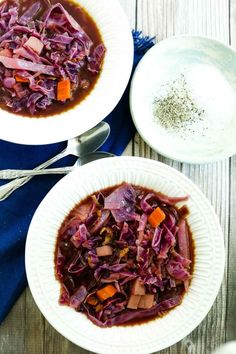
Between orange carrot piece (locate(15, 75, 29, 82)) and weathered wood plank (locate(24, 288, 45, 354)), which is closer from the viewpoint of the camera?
orange carrot piece (locate(15, 75, 29, 82))

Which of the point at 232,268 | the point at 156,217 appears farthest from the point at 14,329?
the point at 232,268

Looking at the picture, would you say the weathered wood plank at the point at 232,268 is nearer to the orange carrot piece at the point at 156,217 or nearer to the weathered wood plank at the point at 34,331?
the orange carrot piece at the point at 156,217

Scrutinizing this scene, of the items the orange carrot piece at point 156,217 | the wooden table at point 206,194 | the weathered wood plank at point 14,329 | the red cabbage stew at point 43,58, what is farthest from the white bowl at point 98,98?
the weathered wood plank at point 14,329

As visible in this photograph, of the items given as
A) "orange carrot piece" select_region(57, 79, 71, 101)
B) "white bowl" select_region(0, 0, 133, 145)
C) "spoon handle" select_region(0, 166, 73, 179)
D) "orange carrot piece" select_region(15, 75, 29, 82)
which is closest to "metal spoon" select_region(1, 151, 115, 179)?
"spoon handle" select_region(0, 166, 73, 179)

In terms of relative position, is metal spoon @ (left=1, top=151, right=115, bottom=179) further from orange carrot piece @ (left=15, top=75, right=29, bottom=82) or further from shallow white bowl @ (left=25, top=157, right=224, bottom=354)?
orange carrot piece @ (left=15, top=75, right=29, bottom=82)

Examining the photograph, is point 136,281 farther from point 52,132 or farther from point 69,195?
point 52,132

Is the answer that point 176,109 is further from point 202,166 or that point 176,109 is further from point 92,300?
point 92,300

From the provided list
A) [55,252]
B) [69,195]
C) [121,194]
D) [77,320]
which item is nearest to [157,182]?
[121,194]
